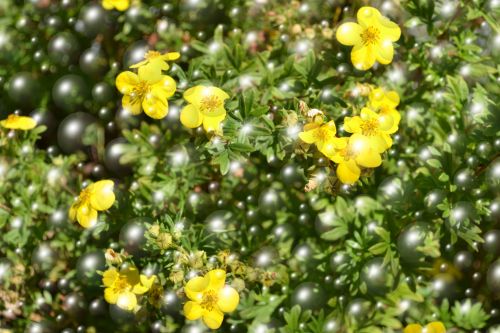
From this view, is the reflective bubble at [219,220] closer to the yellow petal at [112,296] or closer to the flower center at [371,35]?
the yellow petal at [112,296]

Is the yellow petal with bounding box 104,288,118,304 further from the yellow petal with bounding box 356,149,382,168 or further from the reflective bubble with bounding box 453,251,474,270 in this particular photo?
the reflective bubble with bounding box 453,251,474,270

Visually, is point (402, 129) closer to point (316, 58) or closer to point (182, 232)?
point (316, 58)

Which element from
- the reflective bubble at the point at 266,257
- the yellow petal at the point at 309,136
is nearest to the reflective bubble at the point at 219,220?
the reflective bubble at the point at 266,257

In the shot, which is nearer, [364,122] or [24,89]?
[364,122]

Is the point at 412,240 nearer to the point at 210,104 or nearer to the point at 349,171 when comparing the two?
the point at 349,171

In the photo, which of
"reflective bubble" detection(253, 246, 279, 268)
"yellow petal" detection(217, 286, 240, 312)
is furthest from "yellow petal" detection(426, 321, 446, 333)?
"yellow petal" detection(217, 286, 240, 312)

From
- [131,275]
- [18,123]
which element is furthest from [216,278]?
[18,123]
